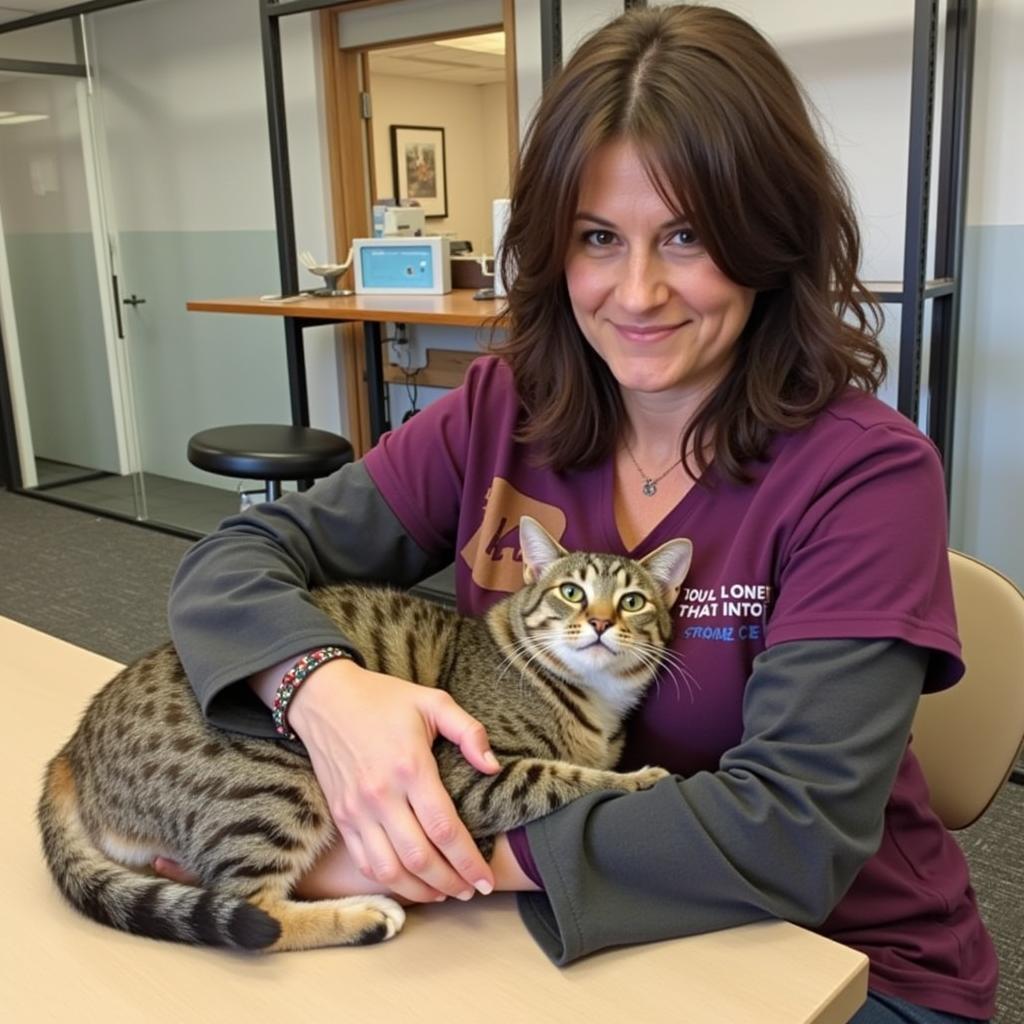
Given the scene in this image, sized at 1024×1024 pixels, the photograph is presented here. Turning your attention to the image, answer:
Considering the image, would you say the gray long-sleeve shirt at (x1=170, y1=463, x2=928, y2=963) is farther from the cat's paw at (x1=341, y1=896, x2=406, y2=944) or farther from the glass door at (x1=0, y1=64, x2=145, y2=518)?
the glass door at (x1=0, y1=64, x2=145, y2=518)

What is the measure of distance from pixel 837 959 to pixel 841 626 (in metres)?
0.27

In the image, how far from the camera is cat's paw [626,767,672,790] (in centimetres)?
100

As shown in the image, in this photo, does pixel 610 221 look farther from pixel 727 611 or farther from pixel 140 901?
pixel 140 901

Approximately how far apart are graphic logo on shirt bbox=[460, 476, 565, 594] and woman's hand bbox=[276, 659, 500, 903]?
0.32 meters

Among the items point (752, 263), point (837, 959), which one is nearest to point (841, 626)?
point (837, 959)

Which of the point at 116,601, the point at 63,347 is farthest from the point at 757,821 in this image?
the point at 63,347

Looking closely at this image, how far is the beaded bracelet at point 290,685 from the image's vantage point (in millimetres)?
1008

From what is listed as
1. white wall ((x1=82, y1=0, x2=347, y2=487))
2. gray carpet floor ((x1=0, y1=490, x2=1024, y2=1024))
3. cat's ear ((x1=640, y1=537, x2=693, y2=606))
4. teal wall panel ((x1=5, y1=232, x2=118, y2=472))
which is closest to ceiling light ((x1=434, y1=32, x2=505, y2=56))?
white wall ((x1=82, y1=0, x2=347, y2=487))

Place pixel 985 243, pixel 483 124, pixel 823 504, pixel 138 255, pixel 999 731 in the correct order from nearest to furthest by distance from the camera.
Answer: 1. pixel 823 504
2. pixel 999 731
3. pixel 985 243
4. pixel 138 255
5. pixel 483 124

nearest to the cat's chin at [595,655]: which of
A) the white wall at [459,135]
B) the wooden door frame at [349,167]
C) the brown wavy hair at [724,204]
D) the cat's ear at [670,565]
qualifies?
the cat's ear at [670,565]

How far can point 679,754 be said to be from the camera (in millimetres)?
1136

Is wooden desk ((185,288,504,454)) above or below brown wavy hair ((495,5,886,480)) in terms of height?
below

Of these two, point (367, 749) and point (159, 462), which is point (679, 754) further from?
point (159, 462)

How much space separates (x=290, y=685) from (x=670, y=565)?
0.42 meters
